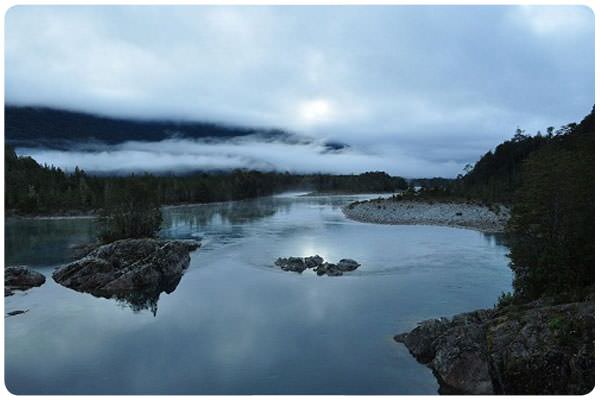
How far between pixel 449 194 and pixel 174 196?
62.5m

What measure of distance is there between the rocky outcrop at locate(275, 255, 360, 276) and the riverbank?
935 inches

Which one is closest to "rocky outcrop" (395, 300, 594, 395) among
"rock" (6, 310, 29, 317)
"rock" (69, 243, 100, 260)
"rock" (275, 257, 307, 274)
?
"rock" (275, 257, 307, 274)

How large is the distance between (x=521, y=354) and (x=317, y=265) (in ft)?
62.5

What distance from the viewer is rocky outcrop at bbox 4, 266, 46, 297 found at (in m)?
26.2

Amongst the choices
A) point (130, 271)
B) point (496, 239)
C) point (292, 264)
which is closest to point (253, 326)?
point (292, 264)

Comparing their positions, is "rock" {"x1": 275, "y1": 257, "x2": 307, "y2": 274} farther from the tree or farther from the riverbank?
the riverbank

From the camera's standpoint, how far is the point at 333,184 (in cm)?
19888

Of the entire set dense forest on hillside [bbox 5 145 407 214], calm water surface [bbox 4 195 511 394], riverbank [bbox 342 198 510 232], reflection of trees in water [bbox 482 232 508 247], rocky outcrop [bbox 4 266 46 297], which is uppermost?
dense forest on hillside [bbox 5 145 407 214]

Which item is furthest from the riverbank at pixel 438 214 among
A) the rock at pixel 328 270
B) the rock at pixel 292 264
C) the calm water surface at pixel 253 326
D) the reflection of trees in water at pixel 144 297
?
the reflection of trees in water at pixel 144 297

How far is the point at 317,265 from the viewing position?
101ft

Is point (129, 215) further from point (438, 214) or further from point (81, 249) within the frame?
point (438, 214)

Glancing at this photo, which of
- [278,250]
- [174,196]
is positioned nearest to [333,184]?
[174,196]

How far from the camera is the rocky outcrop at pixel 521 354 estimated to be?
456 inches

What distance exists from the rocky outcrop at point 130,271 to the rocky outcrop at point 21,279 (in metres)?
1.02
